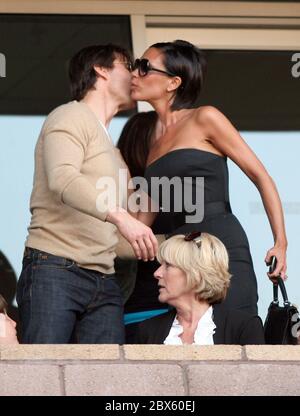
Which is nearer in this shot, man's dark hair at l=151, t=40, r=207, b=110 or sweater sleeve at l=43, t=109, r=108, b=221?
sweater sleeve at l=43, t=109, r=108, b=221

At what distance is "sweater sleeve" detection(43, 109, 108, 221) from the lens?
5324 millimetres

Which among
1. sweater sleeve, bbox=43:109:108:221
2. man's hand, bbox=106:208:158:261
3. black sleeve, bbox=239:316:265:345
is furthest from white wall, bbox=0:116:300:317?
man's hand, bbox=106:208:158:261

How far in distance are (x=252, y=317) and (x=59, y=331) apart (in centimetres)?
67

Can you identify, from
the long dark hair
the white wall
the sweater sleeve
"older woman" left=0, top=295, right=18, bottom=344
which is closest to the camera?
the sweater sleeve

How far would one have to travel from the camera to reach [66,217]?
560 cm

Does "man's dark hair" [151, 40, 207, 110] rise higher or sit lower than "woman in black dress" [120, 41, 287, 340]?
higher

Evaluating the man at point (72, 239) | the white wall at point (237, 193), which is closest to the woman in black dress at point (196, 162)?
the man at point (72, 239)

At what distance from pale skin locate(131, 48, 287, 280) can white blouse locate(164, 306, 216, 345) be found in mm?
327

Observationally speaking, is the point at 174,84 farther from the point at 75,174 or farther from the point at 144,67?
the point at 75,174

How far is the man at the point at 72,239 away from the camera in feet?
17.8

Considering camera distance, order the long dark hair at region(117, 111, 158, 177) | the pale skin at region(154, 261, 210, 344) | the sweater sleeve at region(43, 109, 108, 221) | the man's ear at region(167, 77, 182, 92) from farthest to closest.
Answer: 1. the long dark hair at region(117, 111, 158, 177)
2. the man's ear at region(167, 77, 182, 92)
3. the pale skin at region(154, 261, 210, 344)
4. the sweater sleeve at region(43, 109, 108, 221)

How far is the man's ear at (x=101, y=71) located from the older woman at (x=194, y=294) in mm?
733

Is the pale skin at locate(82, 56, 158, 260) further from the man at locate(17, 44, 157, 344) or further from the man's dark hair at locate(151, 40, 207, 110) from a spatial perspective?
the man's dark hair at locate(151, 40, 207, 110)
